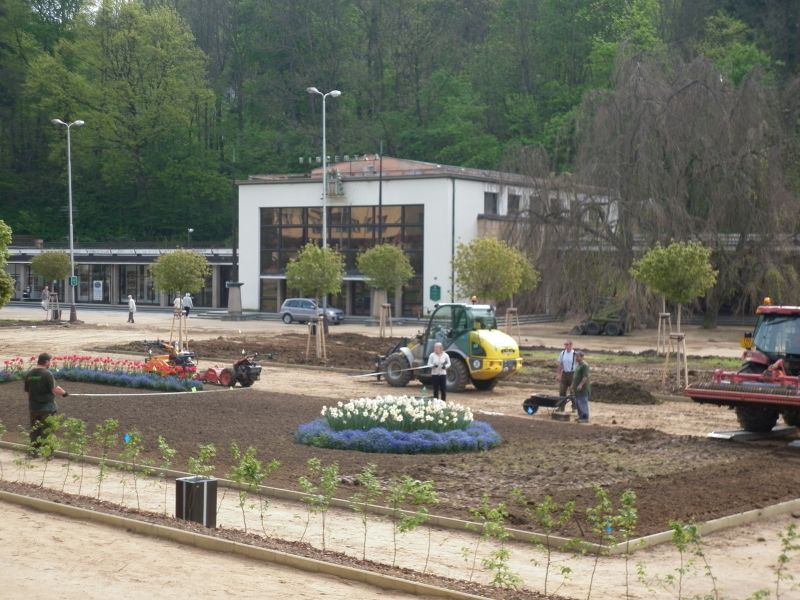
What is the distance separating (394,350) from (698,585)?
63.8ft

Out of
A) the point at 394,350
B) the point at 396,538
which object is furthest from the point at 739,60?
the point at 396,538

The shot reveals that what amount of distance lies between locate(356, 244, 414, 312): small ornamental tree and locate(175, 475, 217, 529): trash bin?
1452 inches

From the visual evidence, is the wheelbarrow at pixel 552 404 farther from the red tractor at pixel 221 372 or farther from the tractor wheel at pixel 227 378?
the tractor wheel at pixel 227 378

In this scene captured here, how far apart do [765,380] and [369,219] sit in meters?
49.4

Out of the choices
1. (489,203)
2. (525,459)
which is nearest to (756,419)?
(525,459)

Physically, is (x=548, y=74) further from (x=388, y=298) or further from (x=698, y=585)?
(x=698, y=585)

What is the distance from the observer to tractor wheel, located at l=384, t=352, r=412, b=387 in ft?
97.2

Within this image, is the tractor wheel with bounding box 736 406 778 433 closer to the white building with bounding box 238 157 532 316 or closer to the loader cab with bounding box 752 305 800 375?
the loader cab with bounding box 752 305 800 375

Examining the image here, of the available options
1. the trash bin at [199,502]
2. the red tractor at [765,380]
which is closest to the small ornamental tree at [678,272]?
the red tractor at [765,380]

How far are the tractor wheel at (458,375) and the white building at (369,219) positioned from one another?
3413 cm

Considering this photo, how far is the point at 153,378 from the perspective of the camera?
27.1 metres

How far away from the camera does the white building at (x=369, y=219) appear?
65.9m

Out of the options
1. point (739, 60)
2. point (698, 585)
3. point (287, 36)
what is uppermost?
point (287, 36)

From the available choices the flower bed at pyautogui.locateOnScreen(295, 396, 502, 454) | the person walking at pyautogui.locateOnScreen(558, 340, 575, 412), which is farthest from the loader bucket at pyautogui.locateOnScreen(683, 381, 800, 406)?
the flower bed at pyautogui.locateOnScreen(295, 396, 502, 454)
